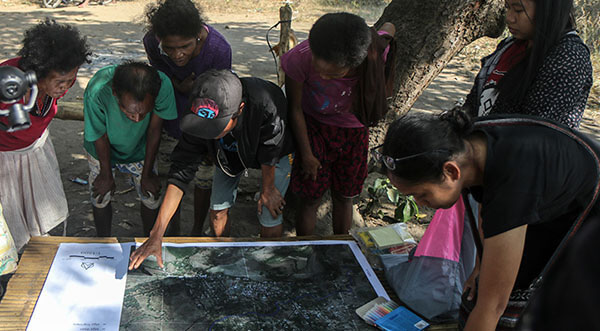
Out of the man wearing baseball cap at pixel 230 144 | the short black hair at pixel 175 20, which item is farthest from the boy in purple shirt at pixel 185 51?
the man wearing baseball cap at pixel 230 144

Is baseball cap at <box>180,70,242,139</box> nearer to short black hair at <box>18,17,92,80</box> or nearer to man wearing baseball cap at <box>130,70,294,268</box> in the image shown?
man wearing baseball cap at <box>130,70,294,268</box>

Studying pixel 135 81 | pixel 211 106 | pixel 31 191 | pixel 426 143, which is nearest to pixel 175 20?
pixel 135 81

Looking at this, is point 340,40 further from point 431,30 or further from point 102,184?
point 102,184

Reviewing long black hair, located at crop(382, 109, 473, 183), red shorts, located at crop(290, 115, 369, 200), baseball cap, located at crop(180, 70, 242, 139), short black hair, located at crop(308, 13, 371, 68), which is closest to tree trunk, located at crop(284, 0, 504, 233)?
red shorts, located at crop(290, 115, 369, 200)

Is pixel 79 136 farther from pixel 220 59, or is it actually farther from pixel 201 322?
pixel 201 322

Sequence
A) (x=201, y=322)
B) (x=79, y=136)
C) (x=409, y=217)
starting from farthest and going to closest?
1. (x=79, y=136)
2. (x=409, y=217)
3. (x=201, y=322)

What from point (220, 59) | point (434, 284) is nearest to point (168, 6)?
point (220, 59)

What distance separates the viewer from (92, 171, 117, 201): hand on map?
2.43m

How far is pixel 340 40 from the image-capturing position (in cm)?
204

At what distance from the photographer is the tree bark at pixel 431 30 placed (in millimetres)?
2949

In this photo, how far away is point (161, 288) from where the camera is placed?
1.88 m

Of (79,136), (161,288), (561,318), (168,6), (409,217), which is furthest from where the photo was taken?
(79,136)

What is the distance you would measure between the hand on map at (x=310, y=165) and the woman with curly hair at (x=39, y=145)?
1091mm

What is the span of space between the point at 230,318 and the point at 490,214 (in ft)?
3.19
